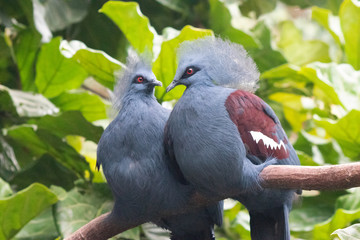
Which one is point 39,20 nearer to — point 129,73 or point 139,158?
point 129,73

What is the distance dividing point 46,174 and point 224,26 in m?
0.91

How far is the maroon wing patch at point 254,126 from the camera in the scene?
35.0 inches

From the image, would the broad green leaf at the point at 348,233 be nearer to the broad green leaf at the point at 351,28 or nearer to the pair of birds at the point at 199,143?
the pair of birds at the point at 199,143

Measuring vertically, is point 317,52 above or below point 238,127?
below

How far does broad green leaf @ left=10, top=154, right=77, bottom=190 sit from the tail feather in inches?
36.6

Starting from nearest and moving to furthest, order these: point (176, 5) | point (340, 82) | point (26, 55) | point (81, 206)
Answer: point (81, 206)
point (340, 82)
point (26, 55)
point (176, 5)

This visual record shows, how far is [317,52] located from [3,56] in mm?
1339

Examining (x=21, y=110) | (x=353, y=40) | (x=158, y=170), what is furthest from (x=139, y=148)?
(x=353, y=40)

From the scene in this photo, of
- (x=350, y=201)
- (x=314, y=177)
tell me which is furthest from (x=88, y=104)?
(x=314, y=177)

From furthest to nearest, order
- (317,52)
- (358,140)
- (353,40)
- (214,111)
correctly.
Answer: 1. (317,52)
2. (353,40)
3. (358,140)
4. (214,111)

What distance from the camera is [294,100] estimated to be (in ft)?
7.41

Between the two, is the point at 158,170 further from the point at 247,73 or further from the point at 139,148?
the point at 247,73

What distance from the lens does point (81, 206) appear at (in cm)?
148

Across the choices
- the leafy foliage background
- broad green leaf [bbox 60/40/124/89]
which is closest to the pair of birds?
the leafy foliage background
